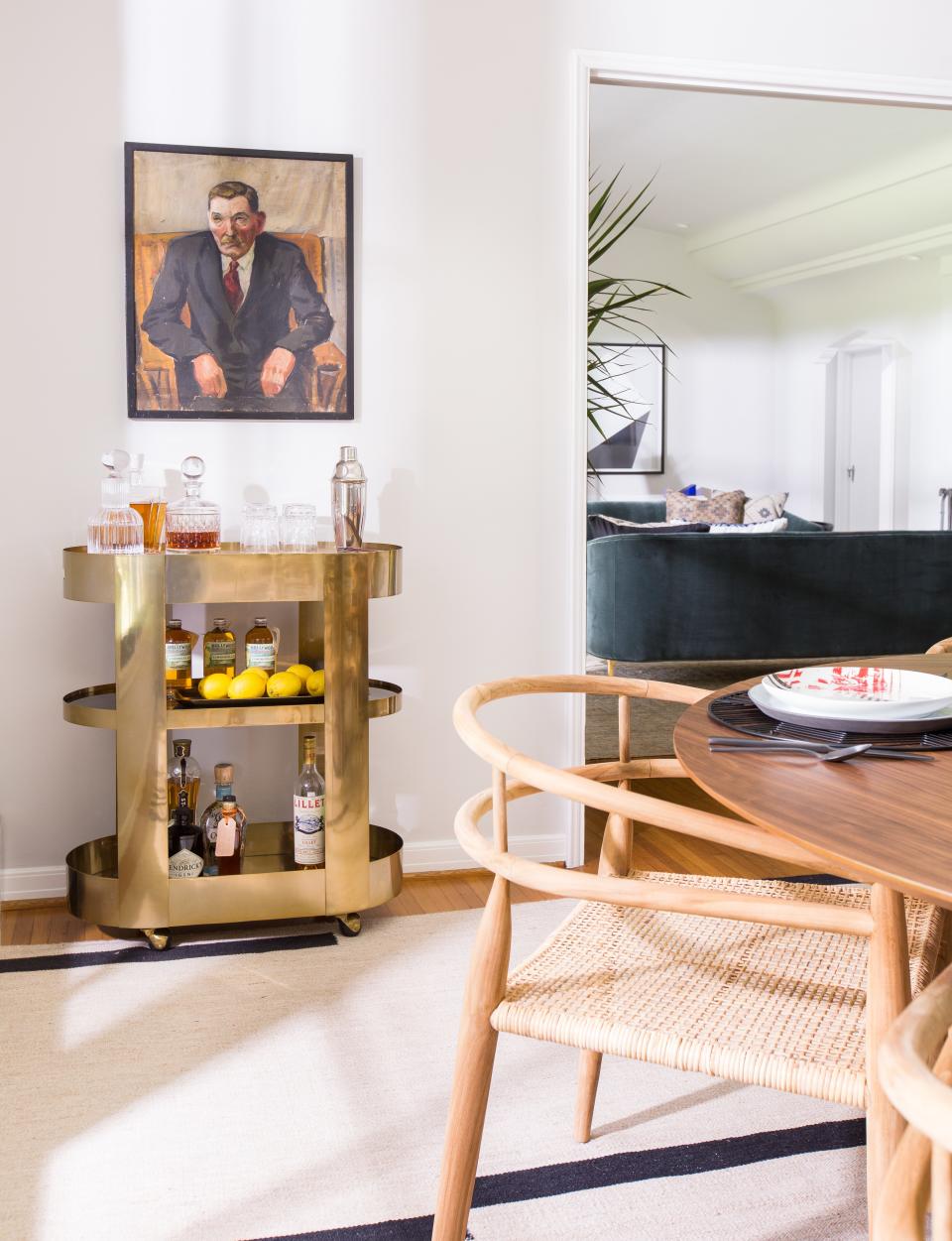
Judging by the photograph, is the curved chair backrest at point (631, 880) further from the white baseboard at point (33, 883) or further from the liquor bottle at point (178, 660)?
the white baseboard at point (33, 883)

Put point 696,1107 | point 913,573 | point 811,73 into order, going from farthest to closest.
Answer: point 913,573 < point 811,73 < point 696,1107

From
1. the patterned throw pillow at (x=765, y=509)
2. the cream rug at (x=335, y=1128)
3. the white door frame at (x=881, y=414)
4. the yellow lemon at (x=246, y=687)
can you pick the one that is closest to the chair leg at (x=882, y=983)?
the cream rug at (x=335, y=1128)

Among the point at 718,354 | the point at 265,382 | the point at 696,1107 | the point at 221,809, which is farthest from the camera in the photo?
the point at 718,354

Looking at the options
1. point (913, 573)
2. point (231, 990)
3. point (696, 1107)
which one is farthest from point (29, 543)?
point (913, 573)

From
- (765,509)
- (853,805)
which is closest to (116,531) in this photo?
(853,805)

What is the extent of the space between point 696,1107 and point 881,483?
7764mm

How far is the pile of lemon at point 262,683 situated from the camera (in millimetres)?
2598

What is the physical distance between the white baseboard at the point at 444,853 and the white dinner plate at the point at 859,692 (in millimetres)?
1692

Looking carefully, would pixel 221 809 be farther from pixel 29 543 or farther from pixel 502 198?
pixel 502 198

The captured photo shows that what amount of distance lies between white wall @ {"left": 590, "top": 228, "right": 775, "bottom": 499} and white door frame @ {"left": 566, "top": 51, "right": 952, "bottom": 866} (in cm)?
619

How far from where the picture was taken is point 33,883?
2.88 metres

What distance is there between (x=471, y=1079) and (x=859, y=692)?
638 millimetres

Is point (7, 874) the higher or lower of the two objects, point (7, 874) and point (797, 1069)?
the lower

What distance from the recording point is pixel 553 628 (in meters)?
3.13
